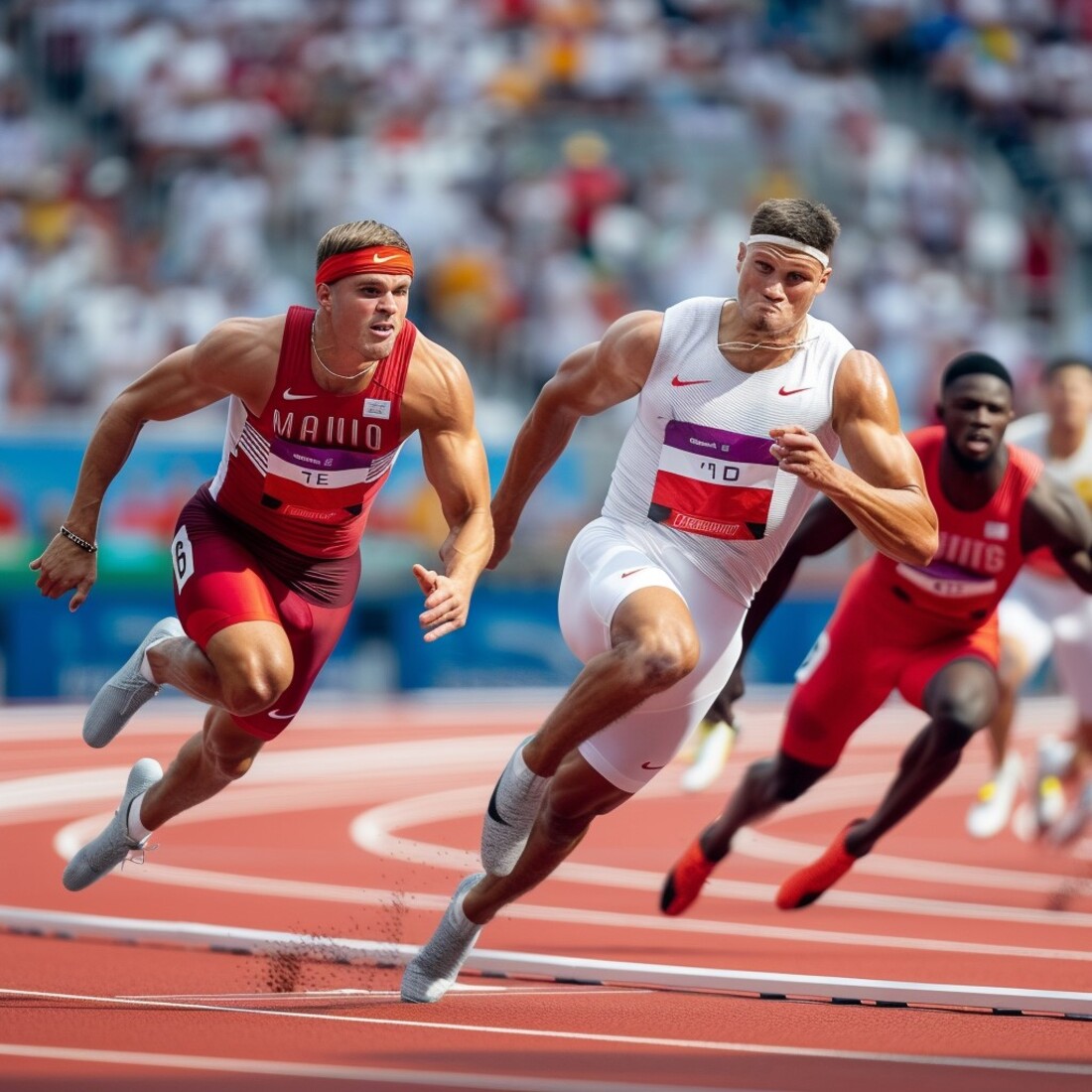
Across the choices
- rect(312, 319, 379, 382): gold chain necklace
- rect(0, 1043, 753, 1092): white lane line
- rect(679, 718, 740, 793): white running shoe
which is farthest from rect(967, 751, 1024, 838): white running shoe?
rect(0, 1043, 753, 1092): white lane line

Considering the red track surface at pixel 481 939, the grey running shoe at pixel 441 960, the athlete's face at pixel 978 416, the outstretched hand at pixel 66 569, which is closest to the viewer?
the red track surface at pixel 481 939

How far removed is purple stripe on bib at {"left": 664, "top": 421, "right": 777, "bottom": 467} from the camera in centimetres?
704

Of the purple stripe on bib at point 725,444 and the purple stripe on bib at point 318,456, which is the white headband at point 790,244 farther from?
the purple stripe on bib at point 318,456

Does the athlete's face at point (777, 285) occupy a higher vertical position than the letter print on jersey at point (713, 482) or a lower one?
higher

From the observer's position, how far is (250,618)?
7395 mm

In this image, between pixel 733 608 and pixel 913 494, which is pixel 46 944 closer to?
pixel 733 608

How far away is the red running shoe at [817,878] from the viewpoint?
9.07 metres

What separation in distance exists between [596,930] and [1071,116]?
16.1 m

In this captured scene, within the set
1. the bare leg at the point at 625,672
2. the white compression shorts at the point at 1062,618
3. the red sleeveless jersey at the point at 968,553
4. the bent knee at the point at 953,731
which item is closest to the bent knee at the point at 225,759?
the bare leg at the point at 625,672

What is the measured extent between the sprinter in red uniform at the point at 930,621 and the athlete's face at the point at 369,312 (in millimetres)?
2361

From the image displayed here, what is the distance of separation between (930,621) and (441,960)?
3.07 meters

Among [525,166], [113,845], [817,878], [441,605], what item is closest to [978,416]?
[817,878]

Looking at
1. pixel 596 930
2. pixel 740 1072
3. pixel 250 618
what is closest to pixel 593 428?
pixel 596 930

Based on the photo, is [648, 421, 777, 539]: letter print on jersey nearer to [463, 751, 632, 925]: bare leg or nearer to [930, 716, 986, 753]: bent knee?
[463, 751, 632, 925]: bare leg
